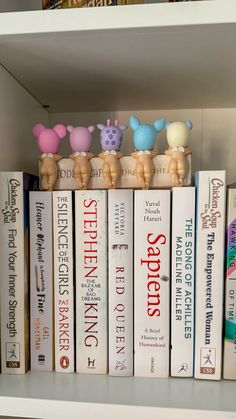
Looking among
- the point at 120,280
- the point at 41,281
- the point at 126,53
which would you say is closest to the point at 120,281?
the point at 120,280

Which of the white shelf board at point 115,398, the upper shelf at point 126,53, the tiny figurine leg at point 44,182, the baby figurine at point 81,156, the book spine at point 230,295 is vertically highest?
the upper shelf at point 126,53

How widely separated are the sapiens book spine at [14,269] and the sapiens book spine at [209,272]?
0.70ft

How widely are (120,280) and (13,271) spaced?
0.44ft

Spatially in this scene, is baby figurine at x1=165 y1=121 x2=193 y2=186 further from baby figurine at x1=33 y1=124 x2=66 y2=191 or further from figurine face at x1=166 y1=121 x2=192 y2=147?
baby figurine at x1=33 y1=124 x2=66 y2=191

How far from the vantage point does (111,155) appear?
494mm

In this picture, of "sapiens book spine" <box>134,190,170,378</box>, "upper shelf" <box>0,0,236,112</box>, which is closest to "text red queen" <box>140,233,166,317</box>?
"sapiens book spine" <box>134,190,170,378</box>

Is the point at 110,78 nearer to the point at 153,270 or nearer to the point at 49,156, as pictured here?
the point at 49,156

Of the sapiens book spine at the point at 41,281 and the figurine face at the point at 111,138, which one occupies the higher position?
the figurine face at the point at 111,138

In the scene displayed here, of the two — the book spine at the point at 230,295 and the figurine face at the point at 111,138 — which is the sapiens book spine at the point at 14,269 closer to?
the figurine face at the point at 111,138

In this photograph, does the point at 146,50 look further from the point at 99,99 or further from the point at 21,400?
the point at 21,400

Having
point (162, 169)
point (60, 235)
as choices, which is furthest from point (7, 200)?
point (162, 169)

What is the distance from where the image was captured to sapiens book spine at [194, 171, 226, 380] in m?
0.46

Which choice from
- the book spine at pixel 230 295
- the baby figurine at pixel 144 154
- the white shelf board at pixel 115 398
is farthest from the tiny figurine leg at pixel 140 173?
the white shelf board at pixel 115 398

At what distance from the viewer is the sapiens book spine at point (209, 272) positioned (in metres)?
0.46
